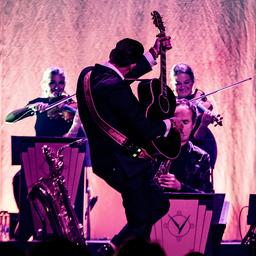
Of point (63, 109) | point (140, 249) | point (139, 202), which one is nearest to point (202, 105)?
point (63, 109)

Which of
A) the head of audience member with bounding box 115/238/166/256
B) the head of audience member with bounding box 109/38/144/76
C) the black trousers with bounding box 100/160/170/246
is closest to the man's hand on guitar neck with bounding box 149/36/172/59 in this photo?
the head of audience member with bounding box 109/38/144/76

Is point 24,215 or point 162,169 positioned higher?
point 162,169

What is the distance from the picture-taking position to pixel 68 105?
8.27m

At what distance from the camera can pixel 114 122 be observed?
6.55 meters

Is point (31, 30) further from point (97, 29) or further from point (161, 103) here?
point (161, 103)

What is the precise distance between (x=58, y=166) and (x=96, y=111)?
1.30m

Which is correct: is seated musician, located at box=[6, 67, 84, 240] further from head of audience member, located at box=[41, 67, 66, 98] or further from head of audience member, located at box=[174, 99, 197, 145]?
head of audience member, located at box=[174, 99, 197, 145]

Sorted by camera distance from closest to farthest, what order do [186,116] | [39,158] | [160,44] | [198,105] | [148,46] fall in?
1. [160,44]
2. [39,158]
3. [186,116]
4. [198,105]
5. [148,46]

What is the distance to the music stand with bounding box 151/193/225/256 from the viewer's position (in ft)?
23.2

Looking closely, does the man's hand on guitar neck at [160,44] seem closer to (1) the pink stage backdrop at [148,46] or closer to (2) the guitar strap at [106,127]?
(2) the guitar strap at [106,127]

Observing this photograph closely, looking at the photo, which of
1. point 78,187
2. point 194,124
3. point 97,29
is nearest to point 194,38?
point 97,29

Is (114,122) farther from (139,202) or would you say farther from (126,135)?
(139,202)

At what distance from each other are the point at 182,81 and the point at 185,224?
183 centimetres

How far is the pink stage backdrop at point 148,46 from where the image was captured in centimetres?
933
